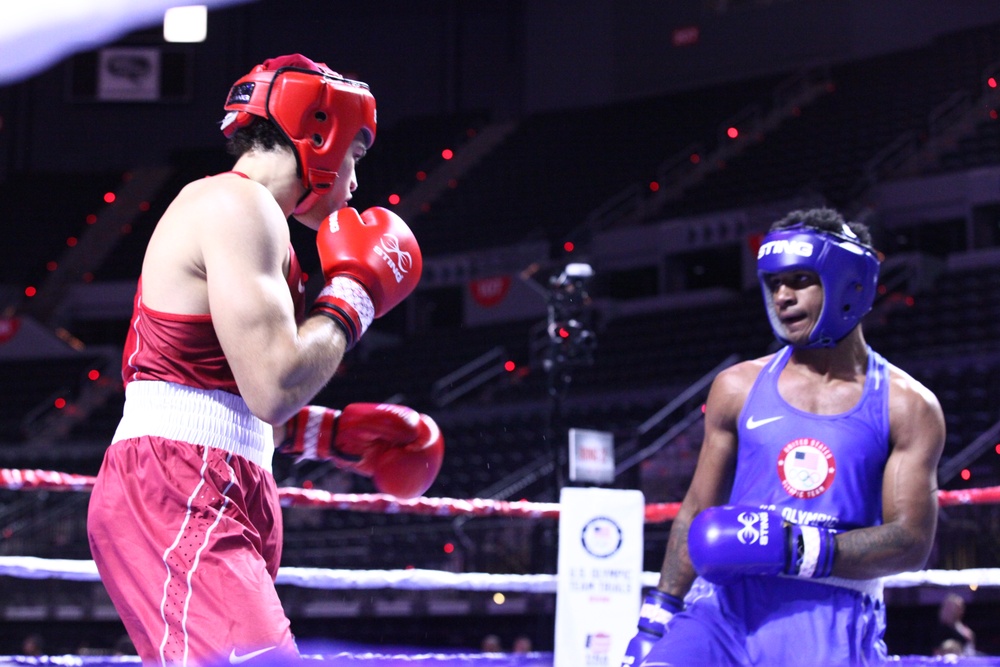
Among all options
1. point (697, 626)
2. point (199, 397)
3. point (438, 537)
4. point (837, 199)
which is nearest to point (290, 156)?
point (199, 397)

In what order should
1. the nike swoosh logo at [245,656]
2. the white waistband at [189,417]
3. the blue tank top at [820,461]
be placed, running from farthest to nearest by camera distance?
the blue tank top at [820,461] → the white waistband at [189,417] → the nike swoosh logo at [245,656]

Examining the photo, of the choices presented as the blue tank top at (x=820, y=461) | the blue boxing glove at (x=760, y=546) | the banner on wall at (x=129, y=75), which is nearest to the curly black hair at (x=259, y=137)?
the blue boxing glove at (x=760, y=546)

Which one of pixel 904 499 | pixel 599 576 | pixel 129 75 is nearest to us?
pixel 904 499

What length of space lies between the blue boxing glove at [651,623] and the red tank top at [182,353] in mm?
875

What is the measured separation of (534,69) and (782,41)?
10.1 feet

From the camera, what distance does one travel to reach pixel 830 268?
2051 mm

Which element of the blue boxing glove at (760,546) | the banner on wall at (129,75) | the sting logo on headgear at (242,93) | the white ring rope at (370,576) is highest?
the banner on wall at (129,75)

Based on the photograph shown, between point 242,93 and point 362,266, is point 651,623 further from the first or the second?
point 242,93

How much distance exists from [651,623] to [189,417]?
3.14ft

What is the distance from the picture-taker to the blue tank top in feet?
6.34

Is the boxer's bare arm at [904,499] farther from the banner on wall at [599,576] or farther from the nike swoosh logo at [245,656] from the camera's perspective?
the banner on wall at [599,576]

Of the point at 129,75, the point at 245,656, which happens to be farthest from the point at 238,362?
the point at 129,75

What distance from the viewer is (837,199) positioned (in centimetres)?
1055

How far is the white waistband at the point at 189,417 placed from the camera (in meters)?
1.43
